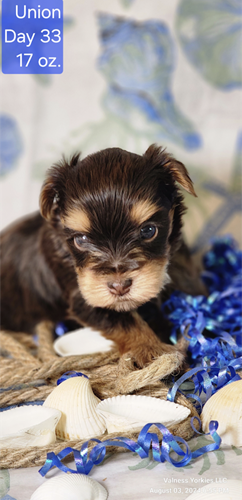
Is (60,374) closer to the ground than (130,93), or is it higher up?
closer to the ground

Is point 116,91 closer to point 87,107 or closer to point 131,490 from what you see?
point 87,107

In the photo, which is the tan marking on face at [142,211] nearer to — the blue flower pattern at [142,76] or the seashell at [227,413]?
the seashell at [227,413]

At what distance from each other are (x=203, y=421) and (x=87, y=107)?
5.42 ft

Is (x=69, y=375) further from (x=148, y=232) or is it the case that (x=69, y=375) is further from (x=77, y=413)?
(x=148, y=232)

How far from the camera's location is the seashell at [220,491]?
116 centimetres

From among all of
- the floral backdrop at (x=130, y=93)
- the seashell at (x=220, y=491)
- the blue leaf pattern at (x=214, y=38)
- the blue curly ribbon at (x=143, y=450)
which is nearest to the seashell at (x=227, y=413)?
the blue curly ribbon at (x=143, y=450)

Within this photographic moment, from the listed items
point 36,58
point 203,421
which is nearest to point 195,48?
point 36,58

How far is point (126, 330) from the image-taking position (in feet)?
6.22

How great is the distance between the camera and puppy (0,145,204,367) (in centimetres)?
158

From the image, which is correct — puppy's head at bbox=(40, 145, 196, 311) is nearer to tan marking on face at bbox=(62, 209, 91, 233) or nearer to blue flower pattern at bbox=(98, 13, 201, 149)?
tan marking on face at bbox=(62, 209, 91, 233)

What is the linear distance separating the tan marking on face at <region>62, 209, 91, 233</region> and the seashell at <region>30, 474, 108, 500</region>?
0.79m

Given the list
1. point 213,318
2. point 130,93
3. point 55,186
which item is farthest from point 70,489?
point 130,93

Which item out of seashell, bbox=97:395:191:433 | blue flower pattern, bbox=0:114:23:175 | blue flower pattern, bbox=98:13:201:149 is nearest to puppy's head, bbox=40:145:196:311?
seashell, bbox=97:395:191:433

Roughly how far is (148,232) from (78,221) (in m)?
0.26
